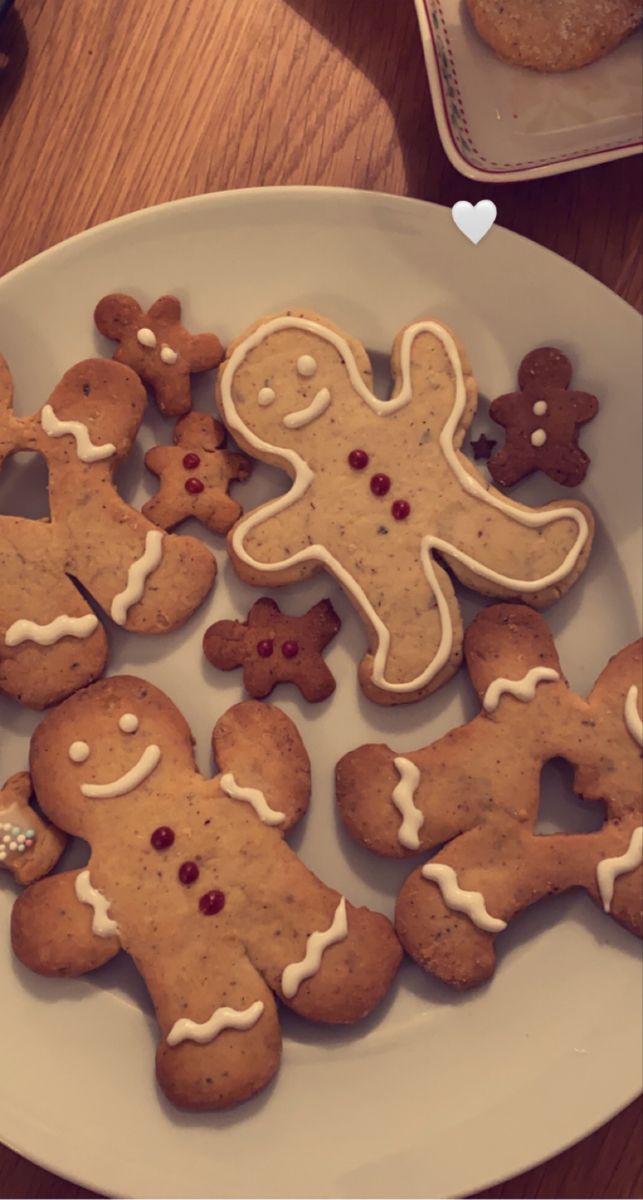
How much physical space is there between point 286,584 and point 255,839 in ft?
1.01

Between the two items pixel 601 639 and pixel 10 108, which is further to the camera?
pixel 10 108

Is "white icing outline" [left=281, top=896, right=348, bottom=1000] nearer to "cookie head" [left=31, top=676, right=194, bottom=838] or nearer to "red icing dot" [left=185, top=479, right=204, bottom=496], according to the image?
"cookie head" [left=31, top=676, right=194, bottom=838]

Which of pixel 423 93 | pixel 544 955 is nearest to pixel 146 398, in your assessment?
pixel 423 93

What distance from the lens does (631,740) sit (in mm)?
1132

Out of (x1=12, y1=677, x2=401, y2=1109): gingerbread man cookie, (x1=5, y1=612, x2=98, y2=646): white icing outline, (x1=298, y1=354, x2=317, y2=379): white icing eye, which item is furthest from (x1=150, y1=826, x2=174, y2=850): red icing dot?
(x1=298, y1=354, x2=317, y2=379): white icing eye

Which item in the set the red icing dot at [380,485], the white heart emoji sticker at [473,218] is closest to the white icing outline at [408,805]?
the red icing dot at [380,485]

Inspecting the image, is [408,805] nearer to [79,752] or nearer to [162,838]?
[162,838]

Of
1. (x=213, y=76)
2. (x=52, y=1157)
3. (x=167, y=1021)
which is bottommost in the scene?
(x=52, y=1157)

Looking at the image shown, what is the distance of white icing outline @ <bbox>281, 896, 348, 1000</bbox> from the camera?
1111mm

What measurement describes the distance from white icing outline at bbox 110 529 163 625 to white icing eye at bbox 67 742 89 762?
0.50ft

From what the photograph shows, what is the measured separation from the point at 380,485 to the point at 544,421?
0.71 ft

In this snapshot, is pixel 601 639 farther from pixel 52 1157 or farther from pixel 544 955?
pixel 52 1157

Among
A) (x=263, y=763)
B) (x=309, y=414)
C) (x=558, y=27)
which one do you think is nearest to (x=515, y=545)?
(x=309, y=414)

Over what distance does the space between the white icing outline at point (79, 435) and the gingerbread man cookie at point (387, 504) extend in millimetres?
154
